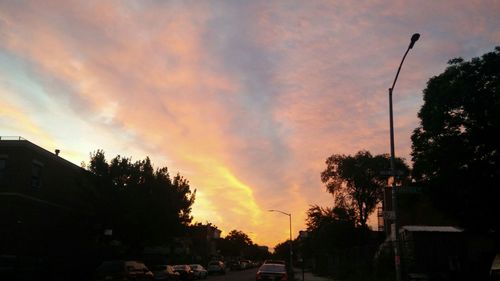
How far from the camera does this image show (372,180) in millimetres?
77938

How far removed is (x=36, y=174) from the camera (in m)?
39.4

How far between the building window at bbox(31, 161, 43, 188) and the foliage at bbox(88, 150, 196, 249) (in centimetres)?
446

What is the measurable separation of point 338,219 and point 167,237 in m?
32.5

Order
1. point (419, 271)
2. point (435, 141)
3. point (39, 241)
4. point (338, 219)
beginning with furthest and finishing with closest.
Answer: point (338, 219)
point (39, 241)
point (419, 271)
point (435, 141)

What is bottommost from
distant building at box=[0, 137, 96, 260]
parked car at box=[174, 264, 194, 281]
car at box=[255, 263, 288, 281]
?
parked car at box=[174, 264, 194, 281]

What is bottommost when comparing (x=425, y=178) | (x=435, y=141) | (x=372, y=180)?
(x=425, y=178)

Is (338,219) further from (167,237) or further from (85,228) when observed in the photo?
(85,228)

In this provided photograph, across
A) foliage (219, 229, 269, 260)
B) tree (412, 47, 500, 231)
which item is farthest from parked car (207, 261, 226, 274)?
foliage (219, 229, 269, 260)

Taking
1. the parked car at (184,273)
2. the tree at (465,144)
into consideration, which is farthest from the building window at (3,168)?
the tree at (465,144)

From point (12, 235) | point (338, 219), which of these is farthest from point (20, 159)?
point (338, 219)

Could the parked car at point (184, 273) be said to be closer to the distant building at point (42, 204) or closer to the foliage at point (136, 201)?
the foliage at point (136, 201)

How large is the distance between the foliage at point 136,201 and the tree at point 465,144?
23564mm

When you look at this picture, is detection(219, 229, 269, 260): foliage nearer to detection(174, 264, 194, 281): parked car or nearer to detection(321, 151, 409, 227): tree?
detection(321, 151, 409, 227): tree

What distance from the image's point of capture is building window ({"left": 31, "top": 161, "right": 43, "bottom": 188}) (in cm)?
3875
